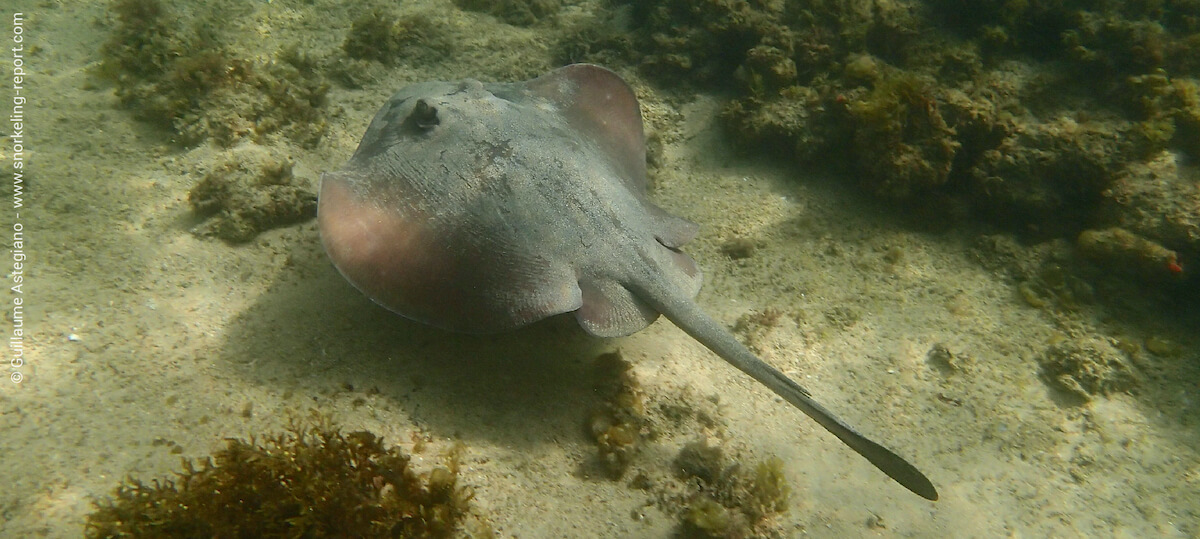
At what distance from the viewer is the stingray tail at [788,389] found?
2.76m

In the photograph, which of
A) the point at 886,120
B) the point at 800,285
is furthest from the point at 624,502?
the point at 886,120

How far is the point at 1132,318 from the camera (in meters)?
4.43

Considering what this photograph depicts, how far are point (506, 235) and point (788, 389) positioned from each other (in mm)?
1894

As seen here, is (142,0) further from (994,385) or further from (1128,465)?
(1128,465)

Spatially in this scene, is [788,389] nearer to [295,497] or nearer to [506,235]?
[506,235]

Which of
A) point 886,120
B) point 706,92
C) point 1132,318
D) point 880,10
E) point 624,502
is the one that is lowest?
point 624,502

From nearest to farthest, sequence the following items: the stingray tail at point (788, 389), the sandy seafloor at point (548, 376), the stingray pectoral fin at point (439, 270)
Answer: the stingray tail at point (788, 389), the sandy seafloor at point (548, 376), the stingray pectoral fin at point (439, 270)

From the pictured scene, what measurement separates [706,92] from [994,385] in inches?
168

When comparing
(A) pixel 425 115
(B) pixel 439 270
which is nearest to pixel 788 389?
(B) pixel 439 270

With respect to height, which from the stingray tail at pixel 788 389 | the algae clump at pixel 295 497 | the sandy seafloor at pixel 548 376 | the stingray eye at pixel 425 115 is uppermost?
the stingray eye at pixel 425 115

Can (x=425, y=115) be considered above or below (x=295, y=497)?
above

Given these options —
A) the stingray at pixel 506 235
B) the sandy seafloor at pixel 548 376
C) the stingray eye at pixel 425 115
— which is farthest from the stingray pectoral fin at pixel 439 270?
the stingray eye at pixel 425 115

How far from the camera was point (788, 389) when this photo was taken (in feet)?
9.57

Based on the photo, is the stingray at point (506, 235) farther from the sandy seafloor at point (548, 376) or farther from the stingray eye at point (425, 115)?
the sandy seafloor at point (548, 376)
